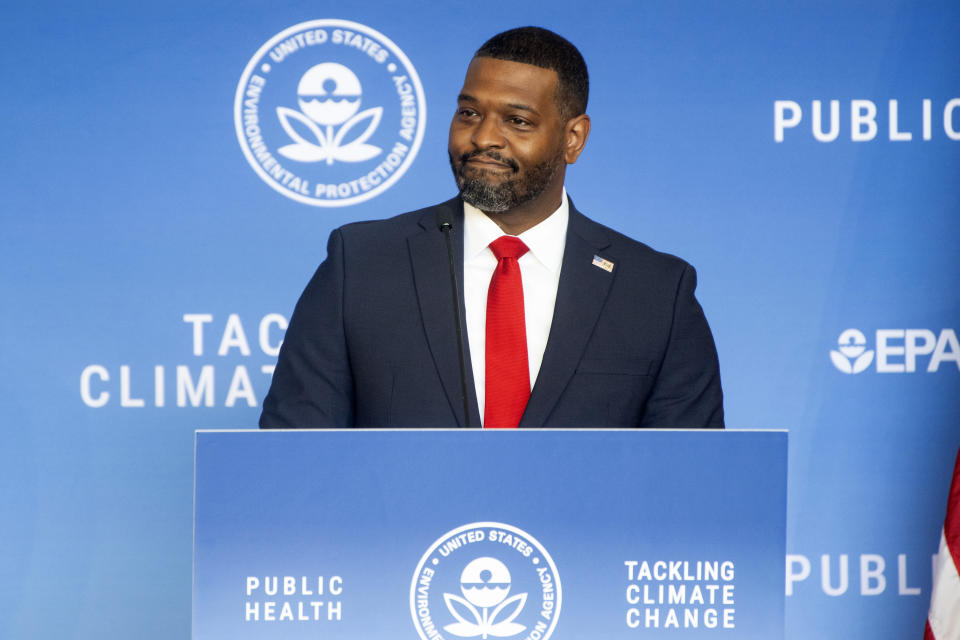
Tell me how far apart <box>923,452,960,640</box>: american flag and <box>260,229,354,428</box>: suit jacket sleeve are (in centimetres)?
164

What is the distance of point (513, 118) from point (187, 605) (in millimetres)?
1707

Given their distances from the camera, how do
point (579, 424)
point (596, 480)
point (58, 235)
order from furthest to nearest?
point (58, 235)
point (579, 424)
point (596, 480)

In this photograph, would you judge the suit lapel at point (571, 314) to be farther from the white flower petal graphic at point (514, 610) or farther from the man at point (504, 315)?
the white flower petal graphic at point (514, 610)

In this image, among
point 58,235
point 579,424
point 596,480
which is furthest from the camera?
point 58,235

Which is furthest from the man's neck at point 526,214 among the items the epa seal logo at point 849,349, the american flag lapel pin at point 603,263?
the epa seal logo at point 849,349

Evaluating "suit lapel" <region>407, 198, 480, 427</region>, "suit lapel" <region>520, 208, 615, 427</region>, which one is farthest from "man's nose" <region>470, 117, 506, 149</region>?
"suit lapel" <region>520, 208, 615, 427</region>

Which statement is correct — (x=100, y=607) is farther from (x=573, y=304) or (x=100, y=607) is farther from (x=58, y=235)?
(x=573, y=304)

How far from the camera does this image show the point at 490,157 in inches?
75.9

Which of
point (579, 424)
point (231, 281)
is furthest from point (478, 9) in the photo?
point (579, 424)

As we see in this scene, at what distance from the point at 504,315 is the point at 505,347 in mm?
58

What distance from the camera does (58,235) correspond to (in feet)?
9.26

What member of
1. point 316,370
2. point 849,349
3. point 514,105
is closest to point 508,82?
point 514,105

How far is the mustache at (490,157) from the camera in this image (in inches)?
75.7

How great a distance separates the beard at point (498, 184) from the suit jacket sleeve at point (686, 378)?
0.34 meters
